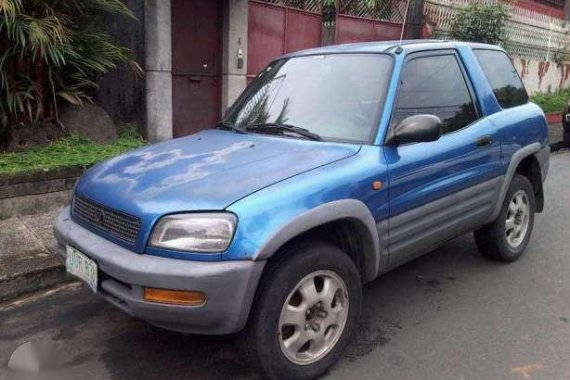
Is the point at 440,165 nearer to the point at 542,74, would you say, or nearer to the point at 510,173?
the point at 510,173

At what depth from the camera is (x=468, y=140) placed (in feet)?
12.3

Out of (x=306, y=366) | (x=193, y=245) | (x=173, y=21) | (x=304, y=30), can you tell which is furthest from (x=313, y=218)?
(x=304, y=30)

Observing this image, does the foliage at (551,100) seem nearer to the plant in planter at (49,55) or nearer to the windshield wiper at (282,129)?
the plant in planter at (49,55)

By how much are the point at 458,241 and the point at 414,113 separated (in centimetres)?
199

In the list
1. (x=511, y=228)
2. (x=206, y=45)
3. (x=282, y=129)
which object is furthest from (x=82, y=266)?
(x=206, y=45)

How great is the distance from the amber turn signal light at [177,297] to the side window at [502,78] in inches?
116

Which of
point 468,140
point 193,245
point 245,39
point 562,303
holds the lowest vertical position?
point 562,303

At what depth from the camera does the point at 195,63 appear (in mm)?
7707

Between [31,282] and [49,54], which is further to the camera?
[49,54]

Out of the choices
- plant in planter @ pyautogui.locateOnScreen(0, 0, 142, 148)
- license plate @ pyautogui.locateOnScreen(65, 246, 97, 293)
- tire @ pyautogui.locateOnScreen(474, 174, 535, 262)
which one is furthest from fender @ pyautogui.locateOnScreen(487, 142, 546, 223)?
plant in planter @ pyautogui.locateOnScreen(0, 0, 142, 148)

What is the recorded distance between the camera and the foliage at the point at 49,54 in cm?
513

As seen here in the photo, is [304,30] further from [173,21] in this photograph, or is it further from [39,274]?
[39,274]

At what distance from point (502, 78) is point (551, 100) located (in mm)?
11266

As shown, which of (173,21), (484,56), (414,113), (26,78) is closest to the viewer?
(414,113)
